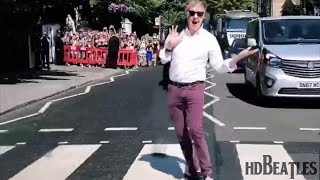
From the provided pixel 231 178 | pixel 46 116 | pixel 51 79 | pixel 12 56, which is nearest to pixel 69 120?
pixel 46 116

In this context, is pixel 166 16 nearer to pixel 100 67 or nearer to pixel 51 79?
pixel 100 67

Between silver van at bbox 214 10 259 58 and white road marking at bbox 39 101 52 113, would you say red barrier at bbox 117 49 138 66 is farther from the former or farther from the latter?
white road marking at bbox 39 101 52 113

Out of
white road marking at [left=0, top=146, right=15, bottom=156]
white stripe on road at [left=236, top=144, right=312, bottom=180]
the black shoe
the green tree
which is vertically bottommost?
white road marking at [left=0, top=146, right=15, bottom=156]

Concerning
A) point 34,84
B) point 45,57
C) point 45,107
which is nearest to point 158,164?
point 45,107

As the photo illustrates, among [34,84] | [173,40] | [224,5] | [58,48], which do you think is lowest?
[34,84]

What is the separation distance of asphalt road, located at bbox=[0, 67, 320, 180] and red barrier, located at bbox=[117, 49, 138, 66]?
14974 millimetres

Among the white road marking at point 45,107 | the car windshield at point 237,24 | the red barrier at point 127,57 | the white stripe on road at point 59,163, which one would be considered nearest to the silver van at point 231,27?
the car windshield at point 237,24

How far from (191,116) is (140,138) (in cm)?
337

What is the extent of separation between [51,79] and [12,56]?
400cm

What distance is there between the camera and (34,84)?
20016 millimetres

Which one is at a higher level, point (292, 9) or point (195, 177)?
point (292, 9)

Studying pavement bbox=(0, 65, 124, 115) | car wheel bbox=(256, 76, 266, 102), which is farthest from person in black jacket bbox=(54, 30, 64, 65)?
car wheel bbox=(256, 76, 266, 102)

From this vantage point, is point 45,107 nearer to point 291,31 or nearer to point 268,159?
point 291,31

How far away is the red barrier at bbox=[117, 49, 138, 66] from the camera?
101ft
